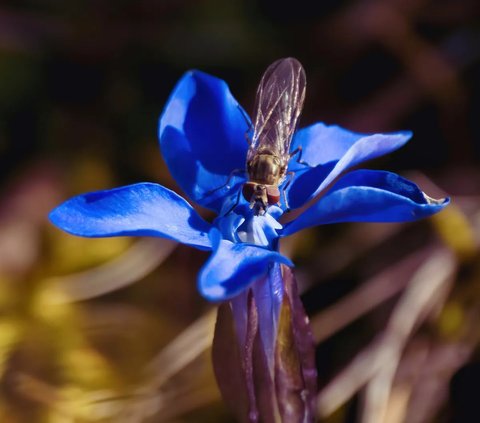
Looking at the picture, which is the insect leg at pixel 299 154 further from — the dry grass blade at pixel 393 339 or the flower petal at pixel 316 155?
the dry grass blade at pixel 393 339

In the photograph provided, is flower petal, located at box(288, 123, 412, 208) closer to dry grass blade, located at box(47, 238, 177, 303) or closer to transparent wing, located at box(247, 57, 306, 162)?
transparent wing, located at box(247, 57, 306, 162)

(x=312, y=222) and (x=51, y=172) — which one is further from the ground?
(x=312, y=222)

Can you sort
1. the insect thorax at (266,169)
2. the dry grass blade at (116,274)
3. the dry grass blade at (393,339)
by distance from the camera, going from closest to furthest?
1. the insect thorax at (266,169)
2. the dry grass blade at (393,339)
3. the dry grass blade at (116,274)

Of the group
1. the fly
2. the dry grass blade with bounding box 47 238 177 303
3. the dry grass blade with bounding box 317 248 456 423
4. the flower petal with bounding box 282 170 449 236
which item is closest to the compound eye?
the fly

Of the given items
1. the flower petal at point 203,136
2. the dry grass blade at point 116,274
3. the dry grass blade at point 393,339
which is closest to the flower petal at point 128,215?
the flower petal at point 203,136

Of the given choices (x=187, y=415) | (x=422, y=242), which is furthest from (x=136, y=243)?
(x=422, y=242)

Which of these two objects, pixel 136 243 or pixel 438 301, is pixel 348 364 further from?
pixel 136 243
